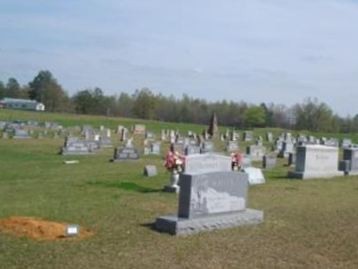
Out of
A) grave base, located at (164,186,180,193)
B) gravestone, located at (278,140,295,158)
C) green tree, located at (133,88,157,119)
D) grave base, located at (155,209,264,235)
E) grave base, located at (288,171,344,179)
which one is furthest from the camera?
green tree, located at (133,88,157,119)

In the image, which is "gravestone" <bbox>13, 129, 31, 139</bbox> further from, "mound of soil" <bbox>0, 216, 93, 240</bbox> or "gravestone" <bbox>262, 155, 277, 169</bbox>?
"mound of soil" <bbox>0, 216, 93, 240</bbox>

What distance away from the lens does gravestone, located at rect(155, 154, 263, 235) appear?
36.8ft

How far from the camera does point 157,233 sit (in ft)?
36.1

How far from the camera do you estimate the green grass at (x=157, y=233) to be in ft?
30.0

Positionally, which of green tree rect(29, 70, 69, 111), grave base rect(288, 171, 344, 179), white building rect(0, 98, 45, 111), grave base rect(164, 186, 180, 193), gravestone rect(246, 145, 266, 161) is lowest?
grave base rect(164, 186, 180, 193)

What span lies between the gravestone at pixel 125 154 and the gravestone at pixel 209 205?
1744 cm

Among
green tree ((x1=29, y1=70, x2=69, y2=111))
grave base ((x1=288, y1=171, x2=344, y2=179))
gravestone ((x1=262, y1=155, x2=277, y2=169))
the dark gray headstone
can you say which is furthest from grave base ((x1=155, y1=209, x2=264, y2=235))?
green tree ((x1=29, y1=70, x2=69, y2=111))

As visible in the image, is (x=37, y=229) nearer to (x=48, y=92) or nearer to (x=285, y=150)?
(x=285, y=150)

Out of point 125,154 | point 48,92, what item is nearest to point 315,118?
point 48,92

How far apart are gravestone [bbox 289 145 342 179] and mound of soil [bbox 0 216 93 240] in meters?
13.0

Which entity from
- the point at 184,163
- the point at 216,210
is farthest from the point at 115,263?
the point at 184,163

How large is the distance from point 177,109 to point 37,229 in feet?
396

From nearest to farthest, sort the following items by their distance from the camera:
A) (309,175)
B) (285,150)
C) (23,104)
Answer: (309,175) → (285,150) → (23,104)

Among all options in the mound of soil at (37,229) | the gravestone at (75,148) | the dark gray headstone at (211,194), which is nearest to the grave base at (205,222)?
the dark gray headstone at (211,194)
